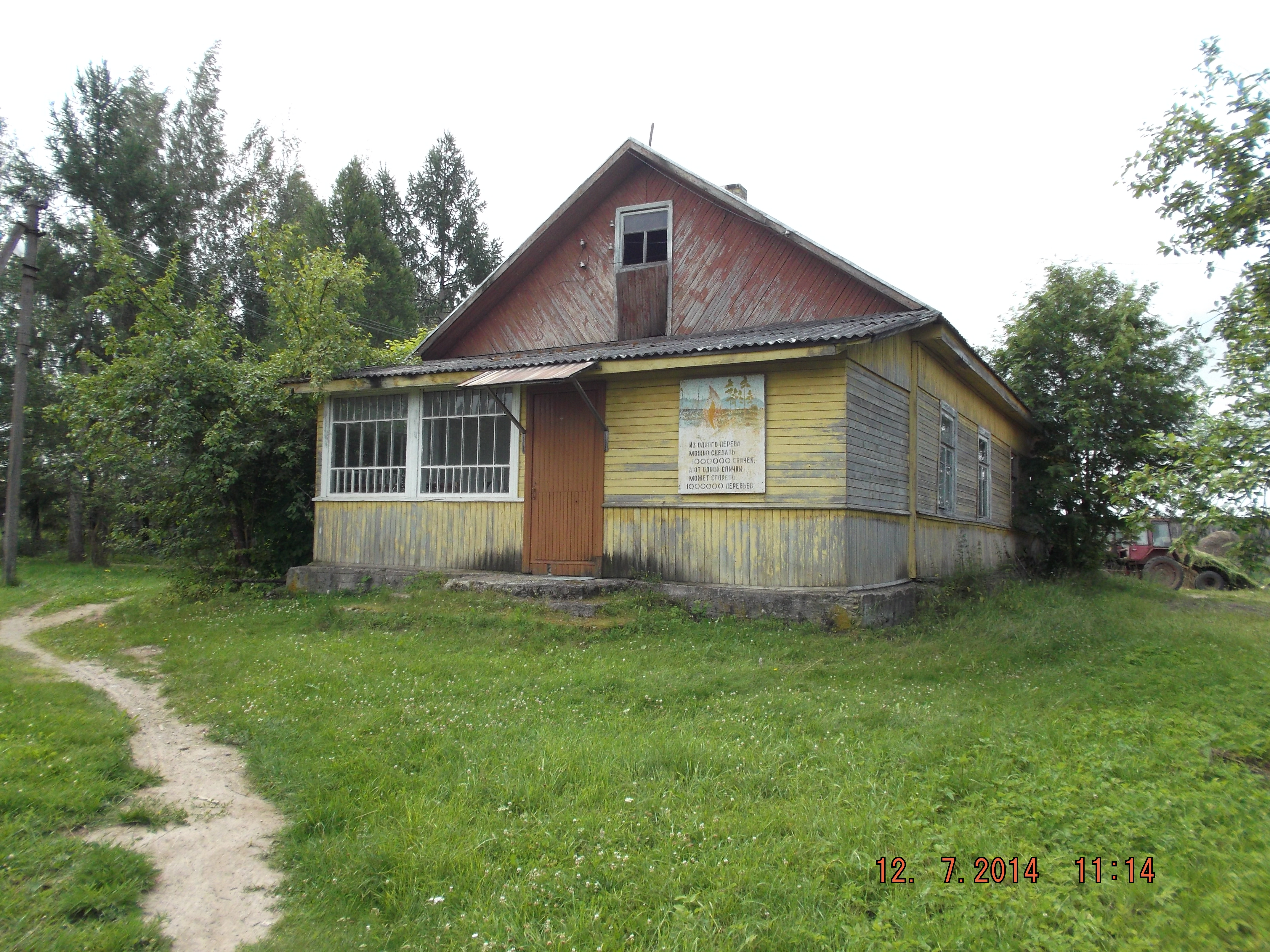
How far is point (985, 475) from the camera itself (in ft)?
51.9

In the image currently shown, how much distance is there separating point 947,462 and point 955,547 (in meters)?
1.56

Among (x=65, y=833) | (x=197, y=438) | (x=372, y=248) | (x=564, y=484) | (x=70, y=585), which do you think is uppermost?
(x=372, y=248)

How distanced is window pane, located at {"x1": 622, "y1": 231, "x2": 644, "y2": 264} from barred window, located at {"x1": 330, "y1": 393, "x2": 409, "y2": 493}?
4.45 metres

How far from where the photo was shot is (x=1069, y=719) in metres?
5.62

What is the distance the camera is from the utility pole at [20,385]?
596 inches

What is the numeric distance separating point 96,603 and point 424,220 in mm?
31165

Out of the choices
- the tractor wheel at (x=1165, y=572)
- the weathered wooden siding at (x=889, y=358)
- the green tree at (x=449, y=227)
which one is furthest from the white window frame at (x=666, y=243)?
the green tree at (x=449, y=227)

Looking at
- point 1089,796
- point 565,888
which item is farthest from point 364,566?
point 1089,796

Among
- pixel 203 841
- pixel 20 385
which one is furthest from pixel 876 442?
pixel 20 385

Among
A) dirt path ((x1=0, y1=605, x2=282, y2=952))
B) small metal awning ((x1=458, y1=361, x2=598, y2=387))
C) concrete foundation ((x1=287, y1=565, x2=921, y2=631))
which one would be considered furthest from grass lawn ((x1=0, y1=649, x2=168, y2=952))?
small metal awning ((x1=458, y1=361, x2=598, y2=387))

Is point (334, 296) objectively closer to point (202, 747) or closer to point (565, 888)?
point (202, 747)

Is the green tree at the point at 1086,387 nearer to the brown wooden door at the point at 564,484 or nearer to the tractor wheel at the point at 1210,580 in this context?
the tractor wheel at the point at 1210,580

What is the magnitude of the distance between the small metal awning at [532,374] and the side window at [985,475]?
9.21 meters

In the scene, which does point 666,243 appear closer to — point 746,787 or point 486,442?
point 486,442
